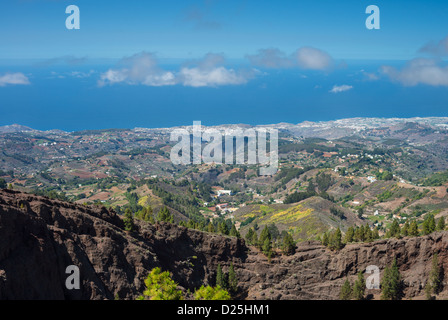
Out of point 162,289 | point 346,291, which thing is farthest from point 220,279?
point 162,289

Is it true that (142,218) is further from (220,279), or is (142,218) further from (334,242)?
(334,242)

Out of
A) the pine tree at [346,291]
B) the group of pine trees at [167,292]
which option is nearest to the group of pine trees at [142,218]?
the group of pine trees at [167,292]

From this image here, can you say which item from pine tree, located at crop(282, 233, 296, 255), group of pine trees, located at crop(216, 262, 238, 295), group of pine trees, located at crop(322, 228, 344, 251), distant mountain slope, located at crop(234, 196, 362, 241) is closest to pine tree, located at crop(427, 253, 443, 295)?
group of pine trees, located at crop(322, 228, 344, 251)

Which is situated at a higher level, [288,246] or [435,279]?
[288,246]

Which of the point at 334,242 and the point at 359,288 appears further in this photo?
the point at 334,242
